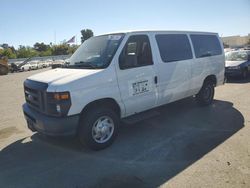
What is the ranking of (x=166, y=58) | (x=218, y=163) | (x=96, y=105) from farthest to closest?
1. (x=166, y=58)
2. (x=96, y=105)
3. (x=218, y=163)

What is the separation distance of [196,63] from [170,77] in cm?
126

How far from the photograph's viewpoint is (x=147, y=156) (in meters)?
4.61

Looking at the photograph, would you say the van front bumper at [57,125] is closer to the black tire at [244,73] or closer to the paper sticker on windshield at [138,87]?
the paper sticker on windshield at [138,87]

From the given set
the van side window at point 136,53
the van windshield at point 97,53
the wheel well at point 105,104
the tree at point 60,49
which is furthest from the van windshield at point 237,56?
the tree at point 60,49

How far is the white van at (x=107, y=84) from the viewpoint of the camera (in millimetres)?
4402

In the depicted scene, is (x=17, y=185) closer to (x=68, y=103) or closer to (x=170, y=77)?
(x=68, y=103)

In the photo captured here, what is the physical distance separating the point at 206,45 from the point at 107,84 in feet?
12.9

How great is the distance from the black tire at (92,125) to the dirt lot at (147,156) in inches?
6.4

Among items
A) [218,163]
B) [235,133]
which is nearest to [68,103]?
[218,163]

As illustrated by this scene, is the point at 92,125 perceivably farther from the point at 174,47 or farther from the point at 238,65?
the point at 238,65

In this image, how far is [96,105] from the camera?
15.8ft

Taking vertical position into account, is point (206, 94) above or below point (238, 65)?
below

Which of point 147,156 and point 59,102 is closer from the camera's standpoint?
point 59,102

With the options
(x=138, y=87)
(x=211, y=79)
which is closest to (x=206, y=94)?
(x=211, y=79)
